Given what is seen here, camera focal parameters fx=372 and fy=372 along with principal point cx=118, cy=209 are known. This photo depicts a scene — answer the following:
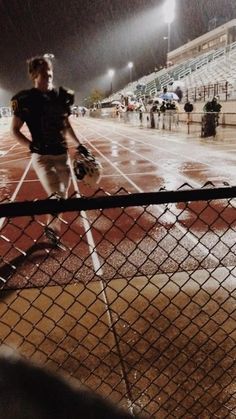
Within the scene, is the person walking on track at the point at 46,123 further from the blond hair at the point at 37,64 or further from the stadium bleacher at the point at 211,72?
the stadium bleacher at the point at 211,72

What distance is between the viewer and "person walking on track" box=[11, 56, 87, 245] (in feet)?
13.9

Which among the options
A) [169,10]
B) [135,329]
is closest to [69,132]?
[135,329]

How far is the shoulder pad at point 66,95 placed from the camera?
4.38 meters

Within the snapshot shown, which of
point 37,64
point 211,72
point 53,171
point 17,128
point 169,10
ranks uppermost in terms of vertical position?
point 169,10

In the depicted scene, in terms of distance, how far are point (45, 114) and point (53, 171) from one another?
72 centimetres

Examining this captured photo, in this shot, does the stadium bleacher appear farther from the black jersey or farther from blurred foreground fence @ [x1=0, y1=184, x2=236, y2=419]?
blurred foreground fence @ [x1=0, y1=184, x2=236, y2=419]

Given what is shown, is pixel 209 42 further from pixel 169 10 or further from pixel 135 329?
pixel 135 329

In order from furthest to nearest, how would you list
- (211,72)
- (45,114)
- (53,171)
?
1. (211,72)
2. (53,171)
3. (45,114)

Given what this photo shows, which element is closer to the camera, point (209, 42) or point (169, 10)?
point (169, 10)

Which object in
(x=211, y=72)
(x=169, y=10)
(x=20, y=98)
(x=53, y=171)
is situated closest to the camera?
(x=20, y=98)

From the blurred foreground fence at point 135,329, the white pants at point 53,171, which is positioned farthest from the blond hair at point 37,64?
the blurred foreground fence at point 135,329

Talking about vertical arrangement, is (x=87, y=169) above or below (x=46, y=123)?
below

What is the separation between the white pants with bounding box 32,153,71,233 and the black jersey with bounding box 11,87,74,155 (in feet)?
0.30

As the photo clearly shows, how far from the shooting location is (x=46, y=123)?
172 inches
